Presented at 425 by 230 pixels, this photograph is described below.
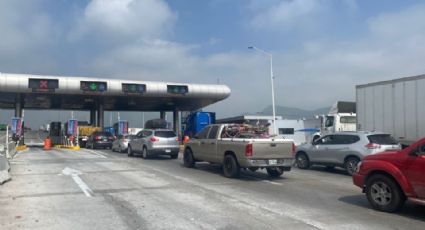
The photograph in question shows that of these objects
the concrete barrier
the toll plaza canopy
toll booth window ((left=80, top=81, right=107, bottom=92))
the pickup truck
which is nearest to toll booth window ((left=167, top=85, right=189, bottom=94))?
the toll plaza canopy

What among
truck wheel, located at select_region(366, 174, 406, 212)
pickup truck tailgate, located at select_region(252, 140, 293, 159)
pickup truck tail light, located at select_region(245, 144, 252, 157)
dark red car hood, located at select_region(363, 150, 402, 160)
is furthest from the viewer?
pickup truck tailgate, located at select_region(252, 140, 293, 159)

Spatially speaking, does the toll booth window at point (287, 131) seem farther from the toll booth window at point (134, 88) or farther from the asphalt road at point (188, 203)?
the asphalt road at point (188, 203)

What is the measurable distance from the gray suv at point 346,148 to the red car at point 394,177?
6.30m

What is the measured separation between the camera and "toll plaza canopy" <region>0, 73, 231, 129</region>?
139 ft

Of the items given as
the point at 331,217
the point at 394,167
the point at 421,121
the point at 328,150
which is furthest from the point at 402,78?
the point at 331,217

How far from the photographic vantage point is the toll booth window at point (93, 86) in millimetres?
44147

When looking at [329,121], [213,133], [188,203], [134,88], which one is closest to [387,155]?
[188,203]

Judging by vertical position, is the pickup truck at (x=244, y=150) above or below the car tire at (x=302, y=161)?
above

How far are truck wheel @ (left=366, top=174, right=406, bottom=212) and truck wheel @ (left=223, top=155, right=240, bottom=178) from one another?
18.1ft

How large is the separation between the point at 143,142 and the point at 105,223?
53.6ft

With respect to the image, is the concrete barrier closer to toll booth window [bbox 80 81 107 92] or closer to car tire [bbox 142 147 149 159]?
car tire [bbox 142 147 149 159]

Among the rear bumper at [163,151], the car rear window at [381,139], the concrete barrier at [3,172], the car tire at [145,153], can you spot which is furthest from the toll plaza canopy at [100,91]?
the car rear window at [381,139]

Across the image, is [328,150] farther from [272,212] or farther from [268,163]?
[272,212]

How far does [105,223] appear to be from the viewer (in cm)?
791
